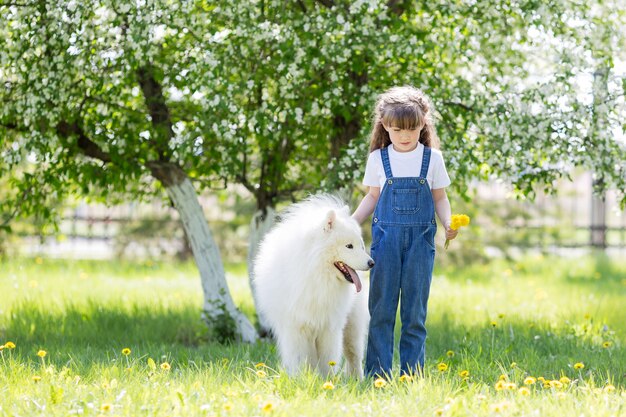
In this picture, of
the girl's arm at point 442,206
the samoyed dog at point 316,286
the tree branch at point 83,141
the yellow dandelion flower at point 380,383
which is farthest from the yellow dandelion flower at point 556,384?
the tree branch at point 83,141

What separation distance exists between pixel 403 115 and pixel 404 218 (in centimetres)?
61

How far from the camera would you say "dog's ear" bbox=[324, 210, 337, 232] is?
499cm

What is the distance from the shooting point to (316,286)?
5.15 m

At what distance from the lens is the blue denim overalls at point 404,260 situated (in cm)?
512

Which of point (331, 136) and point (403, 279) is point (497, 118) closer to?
point (331, 136)

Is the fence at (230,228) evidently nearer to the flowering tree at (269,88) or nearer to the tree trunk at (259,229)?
the tree trunk at (259,229)

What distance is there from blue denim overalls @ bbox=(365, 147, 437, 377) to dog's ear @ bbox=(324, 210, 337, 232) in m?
0.34

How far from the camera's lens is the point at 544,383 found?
4.81m

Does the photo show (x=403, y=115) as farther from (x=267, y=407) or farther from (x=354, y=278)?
(x=267, y=407)

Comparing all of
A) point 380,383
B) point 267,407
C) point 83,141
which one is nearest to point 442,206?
point 380,383

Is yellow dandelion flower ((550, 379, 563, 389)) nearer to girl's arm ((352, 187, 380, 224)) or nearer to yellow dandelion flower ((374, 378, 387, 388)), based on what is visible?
yellow dandelion flower ((374, 378, 387, 388))

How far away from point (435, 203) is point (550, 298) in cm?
535

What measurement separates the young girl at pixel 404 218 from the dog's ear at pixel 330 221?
34cm

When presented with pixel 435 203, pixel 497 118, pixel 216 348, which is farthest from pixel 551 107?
pixel 216 348
